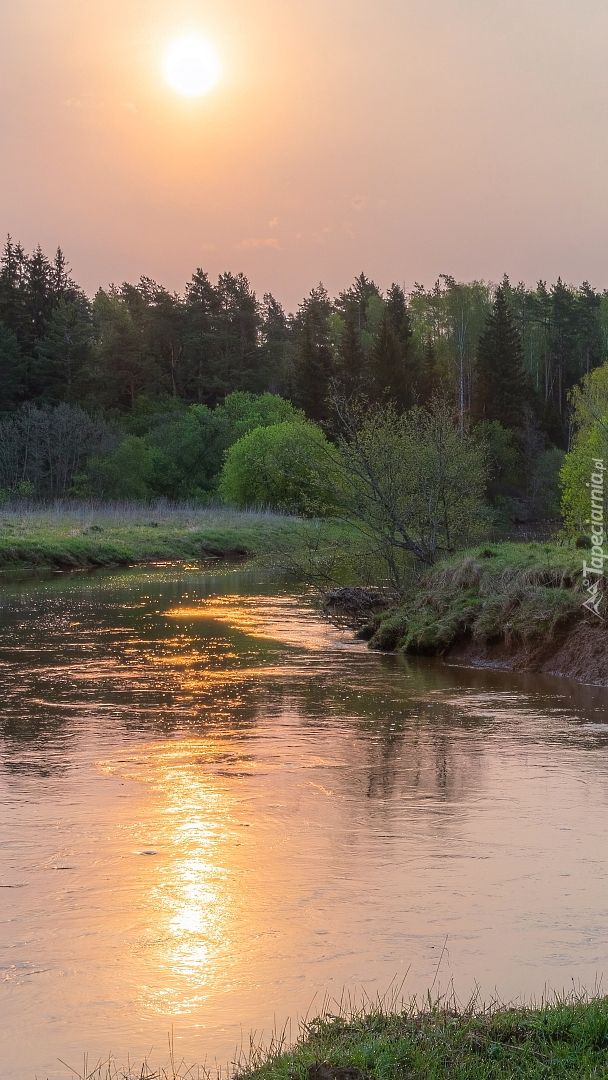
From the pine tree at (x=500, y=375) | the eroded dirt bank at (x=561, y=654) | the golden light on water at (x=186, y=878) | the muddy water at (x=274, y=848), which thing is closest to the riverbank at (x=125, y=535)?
the eroded dirt bank at (x=561, y=654)

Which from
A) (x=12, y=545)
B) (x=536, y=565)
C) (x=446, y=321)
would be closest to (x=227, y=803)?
(x=536, y=565)

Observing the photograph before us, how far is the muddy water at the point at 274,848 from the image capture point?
6.23 meters

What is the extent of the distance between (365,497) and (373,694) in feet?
26.0

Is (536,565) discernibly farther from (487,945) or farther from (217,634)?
(487,945)

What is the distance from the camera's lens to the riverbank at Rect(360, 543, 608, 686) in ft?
60.7

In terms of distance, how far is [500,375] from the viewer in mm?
86500

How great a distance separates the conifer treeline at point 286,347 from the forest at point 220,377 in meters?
0.16

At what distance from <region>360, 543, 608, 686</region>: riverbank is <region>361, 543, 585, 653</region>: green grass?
0.02 m

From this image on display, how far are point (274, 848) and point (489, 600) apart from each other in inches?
456

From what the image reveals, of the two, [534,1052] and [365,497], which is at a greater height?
[365,497]

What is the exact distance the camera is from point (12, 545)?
41.9m

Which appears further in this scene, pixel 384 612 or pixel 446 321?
pixel 446 321

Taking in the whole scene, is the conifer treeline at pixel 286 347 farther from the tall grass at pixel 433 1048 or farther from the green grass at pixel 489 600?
the tall grass at pixel 433 1048

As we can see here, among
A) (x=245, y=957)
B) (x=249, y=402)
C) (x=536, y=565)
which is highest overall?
(x=249, y=402)
